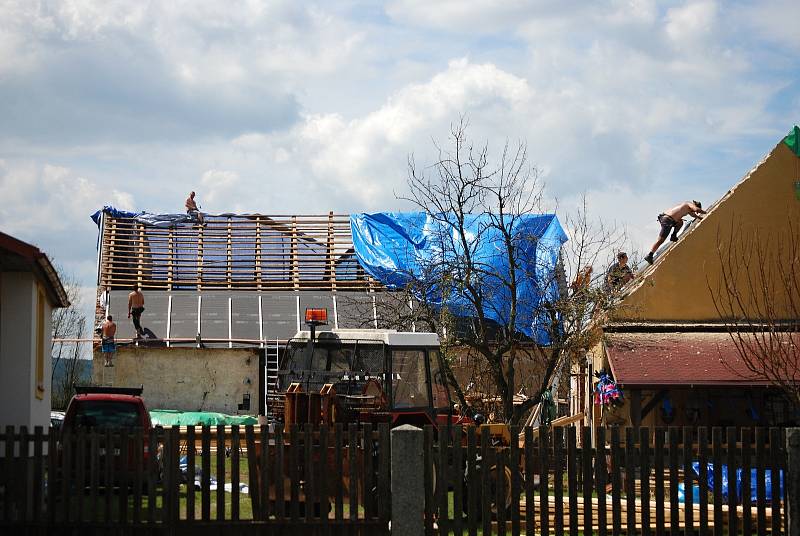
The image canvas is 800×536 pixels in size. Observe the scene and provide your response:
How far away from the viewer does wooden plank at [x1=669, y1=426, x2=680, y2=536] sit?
11.1 metres

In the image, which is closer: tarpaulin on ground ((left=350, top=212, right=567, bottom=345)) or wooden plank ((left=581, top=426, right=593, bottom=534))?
wooden plank ((left=581, top=426, right=593, bottom=534))

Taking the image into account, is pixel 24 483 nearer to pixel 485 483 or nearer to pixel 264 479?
pixel 264 479

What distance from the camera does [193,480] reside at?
11.1m

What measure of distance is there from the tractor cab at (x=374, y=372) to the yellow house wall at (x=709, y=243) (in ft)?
26.9

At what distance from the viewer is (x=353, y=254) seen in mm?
34781

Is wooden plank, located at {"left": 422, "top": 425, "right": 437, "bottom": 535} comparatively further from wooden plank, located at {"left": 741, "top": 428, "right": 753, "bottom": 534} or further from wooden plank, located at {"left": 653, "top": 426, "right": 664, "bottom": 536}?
wooden plank, located at {"left": 741, "top": 428, "right": 753, "bottom": 534}

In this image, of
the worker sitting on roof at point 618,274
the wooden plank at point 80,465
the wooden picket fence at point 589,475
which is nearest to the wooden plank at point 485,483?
the wooden picket fence at point 589,475

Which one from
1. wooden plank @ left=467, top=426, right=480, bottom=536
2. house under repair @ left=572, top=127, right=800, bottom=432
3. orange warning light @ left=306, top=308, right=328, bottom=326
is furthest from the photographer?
house under repair @ left=572, top=127, right=800, bottom=432

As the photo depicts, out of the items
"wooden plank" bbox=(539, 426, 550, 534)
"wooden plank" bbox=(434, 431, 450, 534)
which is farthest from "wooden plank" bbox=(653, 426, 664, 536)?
"wooden plank" bbox=(434, 431, 450, 534)

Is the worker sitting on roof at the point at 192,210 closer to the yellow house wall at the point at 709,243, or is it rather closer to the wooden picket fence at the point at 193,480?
the yellow house wall at the point at 709,243

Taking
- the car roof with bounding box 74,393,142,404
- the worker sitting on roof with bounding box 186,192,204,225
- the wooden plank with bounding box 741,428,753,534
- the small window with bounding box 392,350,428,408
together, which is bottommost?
the wooden plank with bounding box 741,428,753,534

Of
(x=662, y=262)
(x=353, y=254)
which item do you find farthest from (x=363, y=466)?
(x=353, y=254)

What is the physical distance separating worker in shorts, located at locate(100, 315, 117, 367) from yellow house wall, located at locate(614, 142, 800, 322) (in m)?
14.3

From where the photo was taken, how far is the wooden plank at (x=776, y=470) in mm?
11164
